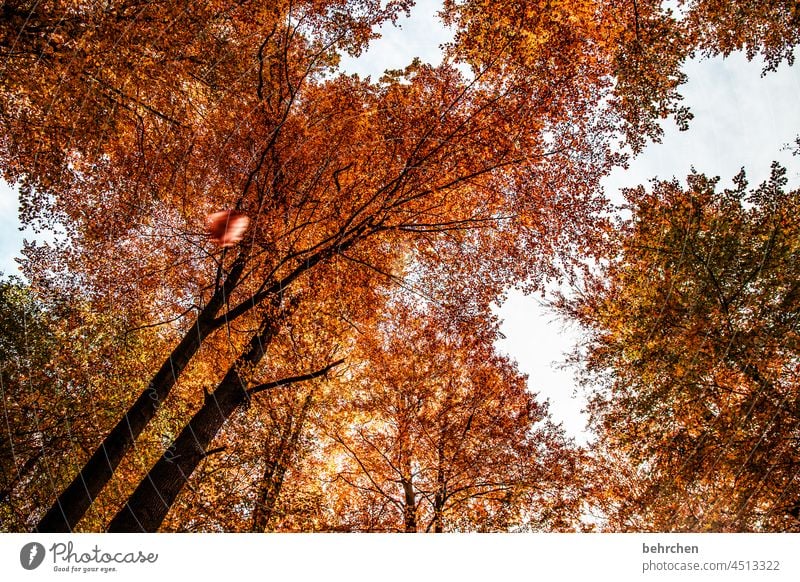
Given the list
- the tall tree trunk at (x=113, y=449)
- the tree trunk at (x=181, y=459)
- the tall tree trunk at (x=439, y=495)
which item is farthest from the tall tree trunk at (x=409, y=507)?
the tall tree trunk at (x=113, y=449)

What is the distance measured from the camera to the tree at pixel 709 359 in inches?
228

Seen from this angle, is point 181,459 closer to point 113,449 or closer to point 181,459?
point 181,459

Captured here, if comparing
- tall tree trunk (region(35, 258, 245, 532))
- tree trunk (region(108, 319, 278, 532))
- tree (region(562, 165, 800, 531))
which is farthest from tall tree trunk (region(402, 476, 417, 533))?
tall tree trunk (region(35, 258, 245, 532))

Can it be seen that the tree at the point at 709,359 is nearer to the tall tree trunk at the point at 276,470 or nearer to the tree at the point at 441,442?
the tree at the point at 441,442

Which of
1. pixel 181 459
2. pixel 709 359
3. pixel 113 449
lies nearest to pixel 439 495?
pixel 181 459

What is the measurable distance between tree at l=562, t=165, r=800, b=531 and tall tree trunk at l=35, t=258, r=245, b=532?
675 centimetres

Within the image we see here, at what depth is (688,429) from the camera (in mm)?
6398

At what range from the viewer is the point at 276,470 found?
8.21 metres

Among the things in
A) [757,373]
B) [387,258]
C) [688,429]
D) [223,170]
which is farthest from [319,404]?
[757,373]

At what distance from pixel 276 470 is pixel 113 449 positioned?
3.31 metres
